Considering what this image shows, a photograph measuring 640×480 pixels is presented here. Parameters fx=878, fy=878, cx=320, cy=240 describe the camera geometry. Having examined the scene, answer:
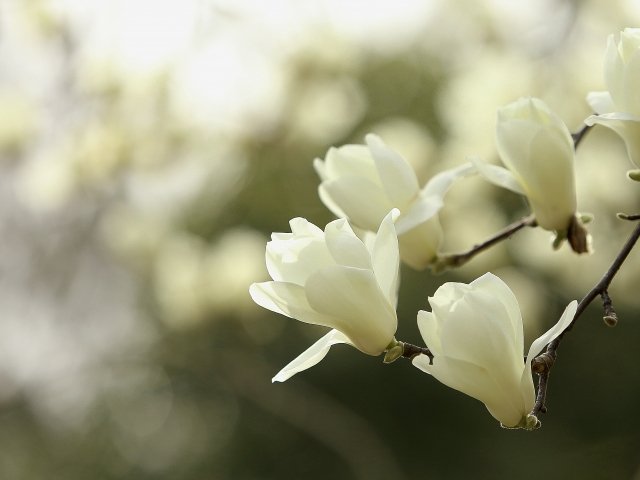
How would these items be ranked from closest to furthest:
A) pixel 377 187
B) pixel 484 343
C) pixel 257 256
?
pixel 484 343
pixel 377 187
pixel 257 256

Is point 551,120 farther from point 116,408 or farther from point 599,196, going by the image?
point 116,408

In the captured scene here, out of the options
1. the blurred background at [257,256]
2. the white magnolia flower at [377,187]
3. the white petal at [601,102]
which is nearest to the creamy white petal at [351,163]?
the white magnolia flower at [377,187]

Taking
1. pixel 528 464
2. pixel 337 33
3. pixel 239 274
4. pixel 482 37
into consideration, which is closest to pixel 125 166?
pixel 239 274

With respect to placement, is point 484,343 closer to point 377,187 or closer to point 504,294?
point 504,294

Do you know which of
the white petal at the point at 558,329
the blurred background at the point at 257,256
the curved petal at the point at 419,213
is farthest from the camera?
the blurred background at the point at 257,256

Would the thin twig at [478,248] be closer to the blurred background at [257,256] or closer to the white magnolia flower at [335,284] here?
the white magnolia flower at [335,284]

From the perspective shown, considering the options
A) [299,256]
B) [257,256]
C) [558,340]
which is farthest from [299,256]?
[257,256]

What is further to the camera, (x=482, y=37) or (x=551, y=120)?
(x=482, y=37)
